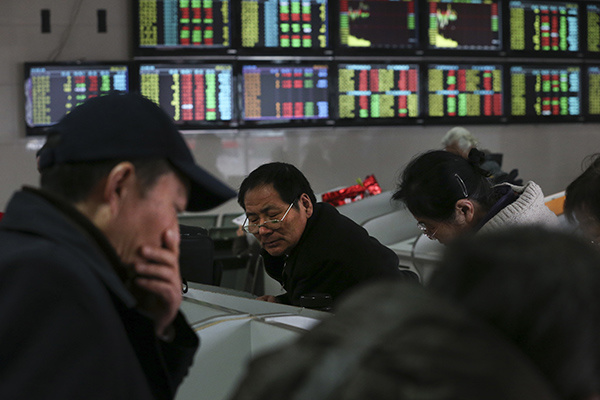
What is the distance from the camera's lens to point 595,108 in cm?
580

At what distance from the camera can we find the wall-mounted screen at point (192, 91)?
4.79 m

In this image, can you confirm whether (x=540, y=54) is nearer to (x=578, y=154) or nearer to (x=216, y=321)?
(x=578, y=154)

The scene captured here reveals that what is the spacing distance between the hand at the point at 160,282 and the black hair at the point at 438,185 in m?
1.42

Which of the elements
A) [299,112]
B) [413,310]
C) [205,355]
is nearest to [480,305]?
[413,310]

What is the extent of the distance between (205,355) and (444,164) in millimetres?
1210

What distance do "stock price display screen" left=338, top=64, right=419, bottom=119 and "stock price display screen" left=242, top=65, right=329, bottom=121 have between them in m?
0.17

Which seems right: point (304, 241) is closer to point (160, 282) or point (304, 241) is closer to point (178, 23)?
point (160, 282)

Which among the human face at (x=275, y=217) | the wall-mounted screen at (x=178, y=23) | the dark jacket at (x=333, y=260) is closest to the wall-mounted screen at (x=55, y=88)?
the wall-mounted screen at (x=178, y=23)

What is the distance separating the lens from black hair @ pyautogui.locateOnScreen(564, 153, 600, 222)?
1.55 m

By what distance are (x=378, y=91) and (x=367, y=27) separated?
0.51 meters

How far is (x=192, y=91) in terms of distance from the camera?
484 cm

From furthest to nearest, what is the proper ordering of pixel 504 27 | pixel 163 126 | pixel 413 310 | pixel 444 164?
pixel 504 27 < pixel 444 164 < pixel 163 126 < pixel 413 310

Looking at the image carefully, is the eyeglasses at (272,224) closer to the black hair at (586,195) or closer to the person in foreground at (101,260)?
the black hair at (586,195)

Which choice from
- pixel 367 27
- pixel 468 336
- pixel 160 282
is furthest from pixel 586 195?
pixel 367 27
